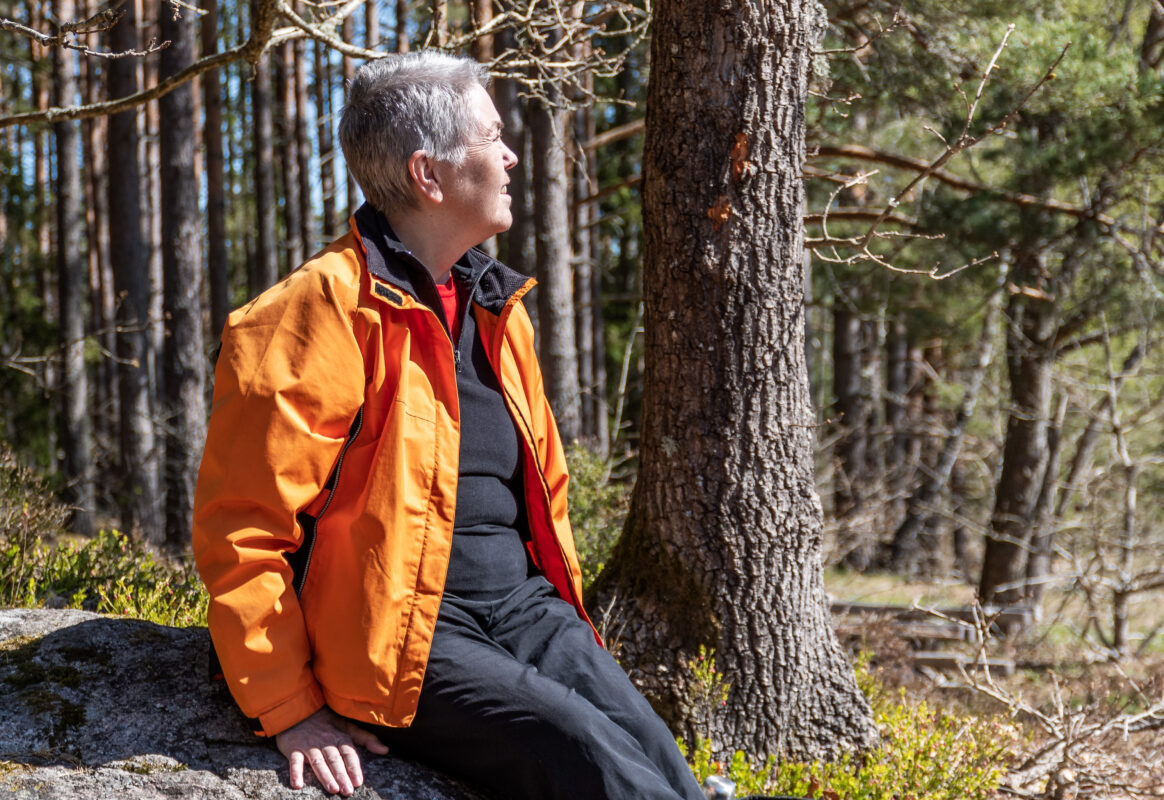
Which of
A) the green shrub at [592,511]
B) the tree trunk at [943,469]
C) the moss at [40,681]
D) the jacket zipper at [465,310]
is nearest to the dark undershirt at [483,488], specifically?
the jacket zipper at [465,310]

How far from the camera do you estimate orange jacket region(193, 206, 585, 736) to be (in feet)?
6.25

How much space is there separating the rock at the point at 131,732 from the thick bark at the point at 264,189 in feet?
35.3

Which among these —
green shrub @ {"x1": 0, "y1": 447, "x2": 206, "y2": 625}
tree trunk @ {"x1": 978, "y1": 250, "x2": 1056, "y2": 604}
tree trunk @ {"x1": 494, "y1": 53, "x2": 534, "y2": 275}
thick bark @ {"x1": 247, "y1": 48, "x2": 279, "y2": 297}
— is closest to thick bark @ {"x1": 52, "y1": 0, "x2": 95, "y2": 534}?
thick bark @ {"x1": 247, "y1": 48, "x2": 279, "y2": 297}

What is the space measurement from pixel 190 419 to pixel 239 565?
9.41 meters

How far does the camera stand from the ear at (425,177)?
221cm

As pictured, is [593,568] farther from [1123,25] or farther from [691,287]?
[1123,25]

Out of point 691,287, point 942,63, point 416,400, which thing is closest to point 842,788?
point 691,287

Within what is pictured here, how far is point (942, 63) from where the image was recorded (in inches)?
265

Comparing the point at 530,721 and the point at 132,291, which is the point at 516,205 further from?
the point at 530,721

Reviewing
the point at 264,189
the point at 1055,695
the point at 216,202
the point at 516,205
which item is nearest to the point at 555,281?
the point at 516,205

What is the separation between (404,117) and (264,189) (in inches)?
475

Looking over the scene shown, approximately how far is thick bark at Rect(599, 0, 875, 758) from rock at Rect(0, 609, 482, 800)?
1571 millimetres

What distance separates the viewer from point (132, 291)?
11164 mm

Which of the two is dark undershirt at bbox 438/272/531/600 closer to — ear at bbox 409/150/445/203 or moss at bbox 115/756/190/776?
ear at bbox 409/150/445/203
